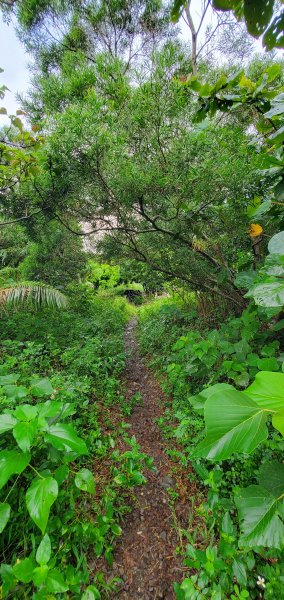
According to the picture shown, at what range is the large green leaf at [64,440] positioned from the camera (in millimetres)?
1290

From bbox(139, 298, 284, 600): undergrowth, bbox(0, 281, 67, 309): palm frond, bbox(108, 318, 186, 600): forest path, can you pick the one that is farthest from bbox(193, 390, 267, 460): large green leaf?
bbox(0, 281, 67, 309): palm frond

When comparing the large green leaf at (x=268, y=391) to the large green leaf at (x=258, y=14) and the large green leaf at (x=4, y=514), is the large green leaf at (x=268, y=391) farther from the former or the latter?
the large green leaf at (x=4, y=514)

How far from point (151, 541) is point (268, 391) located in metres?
1.81

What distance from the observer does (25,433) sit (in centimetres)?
126

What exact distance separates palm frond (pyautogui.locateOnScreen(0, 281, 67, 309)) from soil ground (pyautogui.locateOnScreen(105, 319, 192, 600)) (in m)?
2.18

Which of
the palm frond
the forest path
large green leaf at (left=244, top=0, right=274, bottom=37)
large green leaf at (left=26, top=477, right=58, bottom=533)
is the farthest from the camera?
the palm frond

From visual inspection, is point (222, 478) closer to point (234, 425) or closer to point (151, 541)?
point (151, 541)

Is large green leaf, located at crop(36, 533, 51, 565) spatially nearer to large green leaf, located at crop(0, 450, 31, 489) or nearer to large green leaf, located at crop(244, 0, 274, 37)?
large green leaf, located at crop(0, 450, 31, 489)

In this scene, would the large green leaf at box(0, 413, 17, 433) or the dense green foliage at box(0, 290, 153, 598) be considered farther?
the large green leaf at box(0, 413, 17, 433)

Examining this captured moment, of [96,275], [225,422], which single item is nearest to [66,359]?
[225,422]

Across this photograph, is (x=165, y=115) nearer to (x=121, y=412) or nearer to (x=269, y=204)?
(x=269, y=204)

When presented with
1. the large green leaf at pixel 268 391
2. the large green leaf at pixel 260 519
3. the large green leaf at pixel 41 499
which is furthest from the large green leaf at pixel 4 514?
the large green leaf at pixel 268 391

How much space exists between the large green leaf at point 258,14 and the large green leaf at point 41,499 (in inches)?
78.8

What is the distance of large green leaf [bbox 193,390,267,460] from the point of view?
0.50 m
